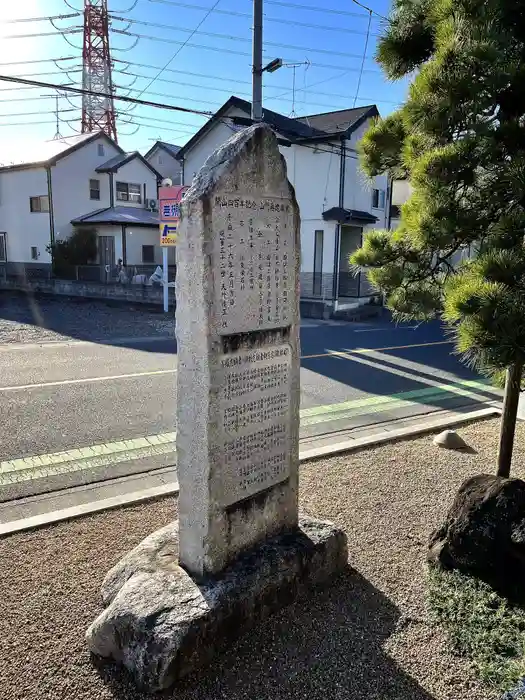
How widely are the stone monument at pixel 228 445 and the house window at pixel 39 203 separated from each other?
26.2m

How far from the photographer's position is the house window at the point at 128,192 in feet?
90.8

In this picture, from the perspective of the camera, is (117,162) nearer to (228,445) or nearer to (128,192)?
(128,192)

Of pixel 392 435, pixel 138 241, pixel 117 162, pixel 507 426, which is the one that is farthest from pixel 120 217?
pixel 507 426

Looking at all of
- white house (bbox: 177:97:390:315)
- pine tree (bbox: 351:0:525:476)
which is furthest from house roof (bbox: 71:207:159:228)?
pine tree (bbox: 351:0:525:476)

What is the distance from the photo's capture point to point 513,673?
8.43 ft

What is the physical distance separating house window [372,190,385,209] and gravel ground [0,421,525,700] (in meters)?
20.0

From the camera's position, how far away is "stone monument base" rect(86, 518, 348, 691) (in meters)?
2.50

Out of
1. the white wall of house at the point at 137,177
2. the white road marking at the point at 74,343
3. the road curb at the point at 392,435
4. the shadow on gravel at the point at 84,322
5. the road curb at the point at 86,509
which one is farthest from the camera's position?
the white wall of house at the point at 137,177

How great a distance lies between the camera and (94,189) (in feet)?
89.5

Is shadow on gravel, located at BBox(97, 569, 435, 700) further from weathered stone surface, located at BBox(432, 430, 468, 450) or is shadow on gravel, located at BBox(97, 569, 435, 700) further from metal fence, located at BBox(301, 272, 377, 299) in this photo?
metal fence, located at BBox(301, 272, 377, 299)

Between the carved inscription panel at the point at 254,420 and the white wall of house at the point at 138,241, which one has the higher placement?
the white wall of house at the point at 138,241

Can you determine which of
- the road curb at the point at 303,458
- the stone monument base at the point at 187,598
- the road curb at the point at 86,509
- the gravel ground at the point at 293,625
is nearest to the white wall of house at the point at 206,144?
the road curb at the point at 303,458

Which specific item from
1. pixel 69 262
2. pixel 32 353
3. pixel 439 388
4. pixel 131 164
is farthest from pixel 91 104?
pixel 439 388

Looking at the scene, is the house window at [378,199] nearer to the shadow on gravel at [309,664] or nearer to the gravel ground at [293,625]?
the gravel ground at [293,625]
